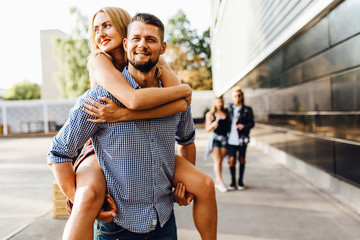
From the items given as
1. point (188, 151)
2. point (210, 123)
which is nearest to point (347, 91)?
point (210, 123)

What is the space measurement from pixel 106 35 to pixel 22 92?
7934 cm

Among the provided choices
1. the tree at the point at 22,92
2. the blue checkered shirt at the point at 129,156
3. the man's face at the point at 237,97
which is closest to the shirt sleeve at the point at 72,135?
the blue checkered shirt at the point at 129,156

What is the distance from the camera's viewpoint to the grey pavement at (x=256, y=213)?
169 inches

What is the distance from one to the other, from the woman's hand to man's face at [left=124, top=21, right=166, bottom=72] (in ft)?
0.79

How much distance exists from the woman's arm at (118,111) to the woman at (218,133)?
5.00 metres

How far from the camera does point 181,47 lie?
41.0 metres

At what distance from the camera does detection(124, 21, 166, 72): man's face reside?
165cm

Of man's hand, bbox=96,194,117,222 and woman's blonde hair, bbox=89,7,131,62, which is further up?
woman's blonde hair, bbox=89,7,131,62

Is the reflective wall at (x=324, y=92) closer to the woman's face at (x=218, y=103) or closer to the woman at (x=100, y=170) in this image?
the woman's face at (x=218, y=103)

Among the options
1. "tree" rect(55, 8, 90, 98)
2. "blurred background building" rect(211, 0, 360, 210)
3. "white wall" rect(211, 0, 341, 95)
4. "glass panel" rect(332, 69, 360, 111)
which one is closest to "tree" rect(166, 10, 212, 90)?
"tree" rect(55, 8, 90, 98)

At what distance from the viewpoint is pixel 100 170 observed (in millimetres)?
1697

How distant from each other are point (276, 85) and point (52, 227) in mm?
6952

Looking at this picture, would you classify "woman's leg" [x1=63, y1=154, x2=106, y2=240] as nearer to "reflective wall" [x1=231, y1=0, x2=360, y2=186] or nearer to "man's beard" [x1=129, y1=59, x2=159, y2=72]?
"man's beard" [x1=129, y1=59, x2=159, y2=72]

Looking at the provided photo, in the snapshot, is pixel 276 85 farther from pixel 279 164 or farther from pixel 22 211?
pixel 22 211
